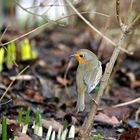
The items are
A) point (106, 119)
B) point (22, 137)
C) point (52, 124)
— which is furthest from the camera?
point (106, 119)

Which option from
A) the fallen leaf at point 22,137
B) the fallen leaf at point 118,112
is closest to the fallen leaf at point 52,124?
the fallen leaf at point 22,137

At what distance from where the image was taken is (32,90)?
12.1 feet

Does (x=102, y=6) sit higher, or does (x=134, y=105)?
(x=102, y=6)

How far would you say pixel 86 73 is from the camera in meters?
2.32

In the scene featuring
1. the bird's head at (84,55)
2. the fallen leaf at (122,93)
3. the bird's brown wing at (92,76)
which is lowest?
the fallen leaf at (122,93)

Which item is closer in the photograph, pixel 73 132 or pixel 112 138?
pixel 73 132

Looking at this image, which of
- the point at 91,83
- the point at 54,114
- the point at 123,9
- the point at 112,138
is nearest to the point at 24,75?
the point at 54,114

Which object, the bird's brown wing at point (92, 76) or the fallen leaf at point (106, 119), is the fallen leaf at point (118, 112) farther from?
the bird's brown wing at point (92, 76)

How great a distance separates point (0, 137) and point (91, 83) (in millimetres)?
536

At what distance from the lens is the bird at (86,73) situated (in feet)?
7.55

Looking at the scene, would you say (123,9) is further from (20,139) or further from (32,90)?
(20,139)

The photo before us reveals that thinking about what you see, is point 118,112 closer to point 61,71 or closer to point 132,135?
point 132,135

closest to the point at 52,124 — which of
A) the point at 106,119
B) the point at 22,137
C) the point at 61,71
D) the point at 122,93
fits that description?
the point at 22,137

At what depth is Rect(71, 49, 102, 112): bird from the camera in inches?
90.7
